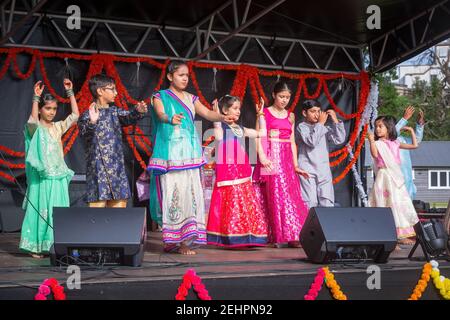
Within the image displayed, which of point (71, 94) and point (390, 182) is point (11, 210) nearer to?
point (71, 94)

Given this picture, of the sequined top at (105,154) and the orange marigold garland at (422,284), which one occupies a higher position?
the sequined top at (105,154)

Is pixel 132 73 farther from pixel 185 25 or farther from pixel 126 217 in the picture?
pixel 126 217

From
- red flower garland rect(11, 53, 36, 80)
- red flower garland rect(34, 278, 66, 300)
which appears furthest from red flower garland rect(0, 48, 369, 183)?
red flower garland rect(34, 278, 66, 300)

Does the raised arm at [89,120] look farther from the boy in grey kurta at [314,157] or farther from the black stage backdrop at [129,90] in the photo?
the black stage backdrop at [129,90]

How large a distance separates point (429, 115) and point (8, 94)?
82.7 ft

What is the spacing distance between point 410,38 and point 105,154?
5138 millimetres

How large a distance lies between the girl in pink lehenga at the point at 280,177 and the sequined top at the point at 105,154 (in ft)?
4.46

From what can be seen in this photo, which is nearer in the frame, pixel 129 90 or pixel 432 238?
pixel 432 238

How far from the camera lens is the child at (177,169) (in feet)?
15.8

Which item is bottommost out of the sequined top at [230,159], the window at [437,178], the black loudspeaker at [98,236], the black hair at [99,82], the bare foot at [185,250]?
the window at [437,178]

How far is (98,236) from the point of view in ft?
12.7

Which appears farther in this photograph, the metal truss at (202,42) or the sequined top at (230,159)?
the metal truss at (202,42)

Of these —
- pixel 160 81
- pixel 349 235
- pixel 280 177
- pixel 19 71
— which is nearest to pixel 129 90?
pixel 160 81

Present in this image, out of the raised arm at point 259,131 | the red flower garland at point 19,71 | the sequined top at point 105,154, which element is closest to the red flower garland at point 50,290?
the sequined top at point 105,154
